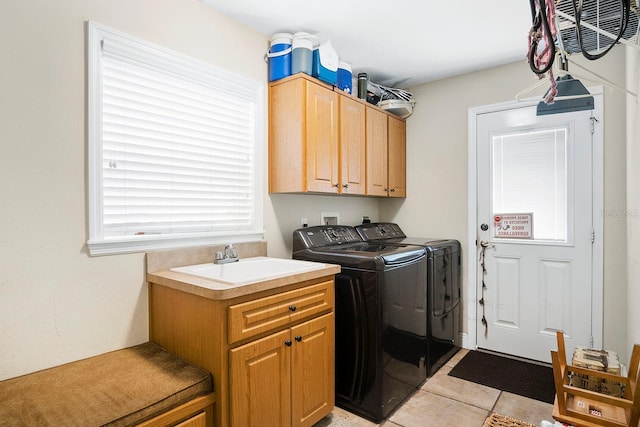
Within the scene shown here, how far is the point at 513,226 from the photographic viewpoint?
2.94 meters

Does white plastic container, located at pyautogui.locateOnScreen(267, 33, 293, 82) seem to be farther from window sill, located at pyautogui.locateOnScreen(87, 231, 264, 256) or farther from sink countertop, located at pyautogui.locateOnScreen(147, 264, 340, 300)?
sink countertop, located at pyautogui.locateOnScreen(147, 264, 340, 300)

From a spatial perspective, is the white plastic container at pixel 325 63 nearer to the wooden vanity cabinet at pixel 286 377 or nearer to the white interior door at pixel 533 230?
the white interior door at pixel 533 230

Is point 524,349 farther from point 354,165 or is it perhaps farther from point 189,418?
point 189,418

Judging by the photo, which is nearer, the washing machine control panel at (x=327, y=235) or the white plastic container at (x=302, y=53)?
the white plastic container at (x=302, y=53)

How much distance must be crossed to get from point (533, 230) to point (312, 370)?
2184 mm

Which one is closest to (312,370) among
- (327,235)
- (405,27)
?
(327,235)

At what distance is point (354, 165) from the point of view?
9.13 feet

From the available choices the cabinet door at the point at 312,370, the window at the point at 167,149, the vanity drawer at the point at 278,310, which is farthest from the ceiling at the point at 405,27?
the cabinet door at the point at 312,370

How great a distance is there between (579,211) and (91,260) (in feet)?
10.7

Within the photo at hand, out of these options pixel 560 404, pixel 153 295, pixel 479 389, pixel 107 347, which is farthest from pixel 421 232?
pixel 107 347

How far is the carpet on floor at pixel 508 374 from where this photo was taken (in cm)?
239

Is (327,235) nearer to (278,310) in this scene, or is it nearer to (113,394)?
(278,310)

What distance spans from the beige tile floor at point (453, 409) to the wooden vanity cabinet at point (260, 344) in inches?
14.2

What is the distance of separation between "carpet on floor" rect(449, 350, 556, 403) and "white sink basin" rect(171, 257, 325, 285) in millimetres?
1598
